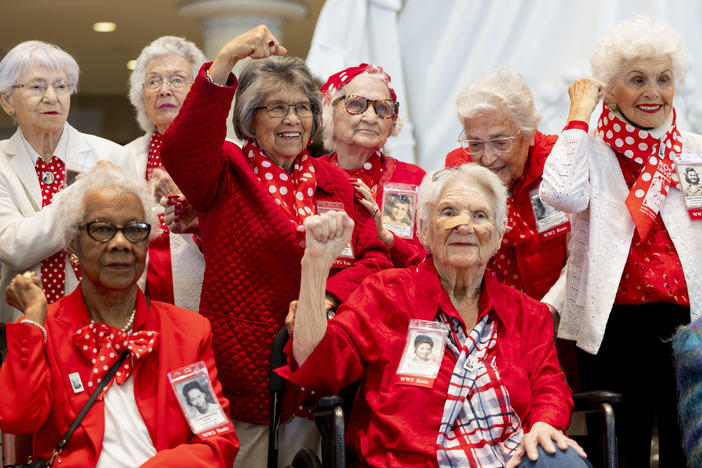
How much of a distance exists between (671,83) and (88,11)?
668cm

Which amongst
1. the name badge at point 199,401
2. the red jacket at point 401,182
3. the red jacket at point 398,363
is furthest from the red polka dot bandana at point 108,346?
the red jacket at point 401,182

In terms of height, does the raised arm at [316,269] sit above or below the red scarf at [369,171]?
below

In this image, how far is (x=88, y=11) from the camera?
868cm

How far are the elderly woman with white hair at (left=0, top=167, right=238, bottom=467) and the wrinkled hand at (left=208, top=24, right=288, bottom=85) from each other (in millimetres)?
414

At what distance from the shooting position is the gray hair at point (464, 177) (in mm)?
2916

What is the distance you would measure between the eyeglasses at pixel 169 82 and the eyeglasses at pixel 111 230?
1203 mm

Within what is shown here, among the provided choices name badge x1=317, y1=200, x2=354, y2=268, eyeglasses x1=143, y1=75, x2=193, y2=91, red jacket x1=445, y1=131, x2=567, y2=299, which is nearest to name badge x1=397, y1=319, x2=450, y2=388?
name badge x1=317, y1=200, x2=354, y2=268

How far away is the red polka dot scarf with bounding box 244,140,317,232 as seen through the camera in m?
3.03

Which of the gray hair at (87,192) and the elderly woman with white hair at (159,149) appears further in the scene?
the elderly woman with white hair at (159,149)

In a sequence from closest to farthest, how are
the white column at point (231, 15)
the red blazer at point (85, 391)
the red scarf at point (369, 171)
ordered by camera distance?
the red blazer at point (85, 391) → the red scarf at point (369, 171) → the white column at point (231, 15)

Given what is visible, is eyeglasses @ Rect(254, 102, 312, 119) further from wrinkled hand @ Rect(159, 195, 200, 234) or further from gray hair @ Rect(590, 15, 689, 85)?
gray hair @ Rect(590, 15, 689, 85)

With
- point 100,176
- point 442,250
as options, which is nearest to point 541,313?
point 442,250

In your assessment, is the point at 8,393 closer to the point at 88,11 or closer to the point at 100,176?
the point at 100,176

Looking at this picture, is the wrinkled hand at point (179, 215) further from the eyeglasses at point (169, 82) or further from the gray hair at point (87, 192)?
the eyeglasses at point (169, 82)
